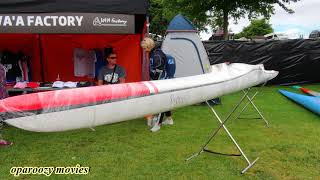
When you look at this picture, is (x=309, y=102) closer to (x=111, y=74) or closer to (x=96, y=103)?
(x=111, y=74)

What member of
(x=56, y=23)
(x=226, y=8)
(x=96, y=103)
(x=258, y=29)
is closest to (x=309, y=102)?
(x=56, y=23)

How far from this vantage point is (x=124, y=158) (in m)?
6.16

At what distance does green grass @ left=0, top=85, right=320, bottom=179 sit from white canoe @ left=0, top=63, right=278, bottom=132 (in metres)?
1.52

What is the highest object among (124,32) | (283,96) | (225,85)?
(124,32)

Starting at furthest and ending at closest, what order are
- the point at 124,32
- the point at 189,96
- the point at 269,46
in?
the point at 269,46 < the point at 124,32 < the point at 189,96

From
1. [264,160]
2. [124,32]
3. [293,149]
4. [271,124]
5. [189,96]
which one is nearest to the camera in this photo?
[189,96]

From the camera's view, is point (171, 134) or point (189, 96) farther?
point (171, 134)

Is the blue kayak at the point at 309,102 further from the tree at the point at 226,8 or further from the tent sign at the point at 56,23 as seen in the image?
the tree at the point at 226,8

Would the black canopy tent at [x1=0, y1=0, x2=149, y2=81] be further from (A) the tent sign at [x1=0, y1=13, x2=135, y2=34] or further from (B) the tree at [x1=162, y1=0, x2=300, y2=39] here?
(B) the tree at [x1=162, y1=0, x2=300, y2=39]

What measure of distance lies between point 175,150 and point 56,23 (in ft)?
9.73

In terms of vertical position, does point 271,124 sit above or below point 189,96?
below

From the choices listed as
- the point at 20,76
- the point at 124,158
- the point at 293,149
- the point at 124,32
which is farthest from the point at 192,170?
the point at 20,76

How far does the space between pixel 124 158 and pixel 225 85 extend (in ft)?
6.70

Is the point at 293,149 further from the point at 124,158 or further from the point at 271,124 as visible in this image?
the point at 124,158
